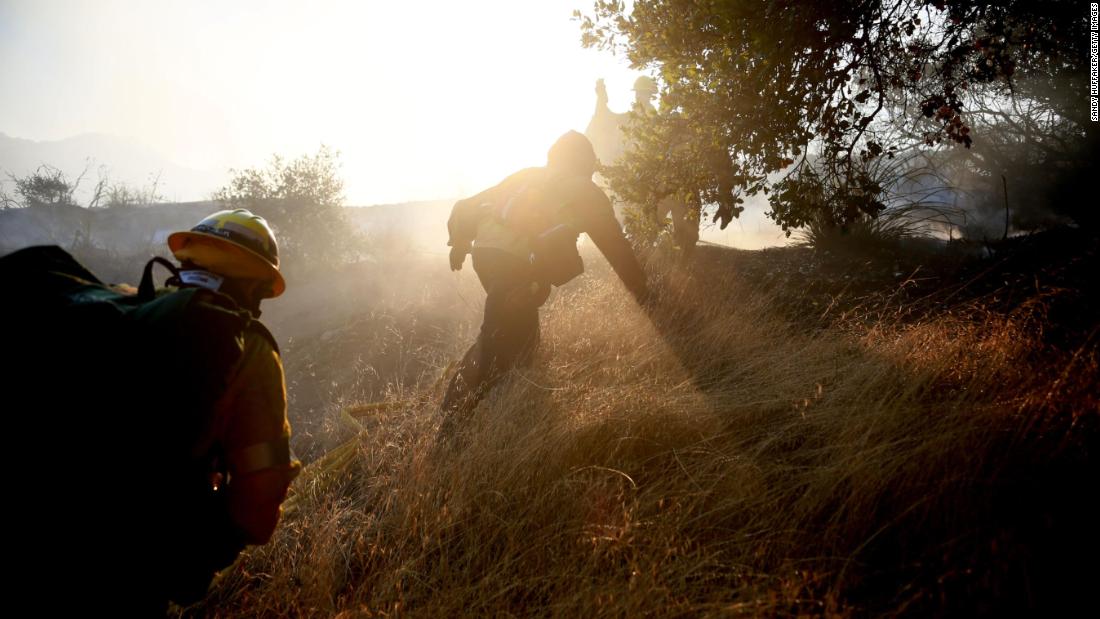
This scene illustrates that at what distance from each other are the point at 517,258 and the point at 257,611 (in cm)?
262

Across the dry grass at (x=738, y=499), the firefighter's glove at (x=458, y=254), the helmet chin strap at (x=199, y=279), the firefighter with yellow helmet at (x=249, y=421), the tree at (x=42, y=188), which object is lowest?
the dry grass at (x=738, y=499)

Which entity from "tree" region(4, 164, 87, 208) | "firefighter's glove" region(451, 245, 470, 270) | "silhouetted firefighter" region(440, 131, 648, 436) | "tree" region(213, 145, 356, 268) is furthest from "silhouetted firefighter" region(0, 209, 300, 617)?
"tree" region(4, 164, 87, 208)

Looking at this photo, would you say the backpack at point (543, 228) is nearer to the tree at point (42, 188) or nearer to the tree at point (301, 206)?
the tree at point (301, 206)

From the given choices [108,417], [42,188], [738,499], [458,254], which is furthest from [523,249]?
[42,188]

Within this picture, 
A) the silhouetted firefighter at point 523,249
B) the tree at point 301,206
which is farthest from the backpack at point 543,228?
the tree at point 301,206

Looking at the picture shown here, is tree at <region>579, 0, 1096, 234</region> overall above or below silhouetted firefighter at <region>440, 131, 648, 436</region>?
above

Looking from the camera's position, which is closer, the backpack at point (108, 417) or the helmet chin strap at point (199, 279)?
the backpack at point (108, 417)

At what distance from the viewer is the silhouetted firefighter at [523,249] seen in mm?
3619

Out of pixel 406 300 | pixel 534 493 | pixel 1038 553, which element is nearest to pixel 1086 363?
pixel 1038 553

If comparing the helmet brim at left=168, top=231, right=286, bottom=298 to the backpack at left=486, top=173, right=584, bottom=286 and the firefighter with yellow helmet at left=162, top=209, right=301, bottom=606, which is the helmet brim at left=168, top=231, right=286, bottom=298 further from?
the backpack at left=486, top=173, right=584, bottom=286

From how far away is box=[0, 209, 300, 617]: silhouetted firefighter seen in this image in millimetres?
1044

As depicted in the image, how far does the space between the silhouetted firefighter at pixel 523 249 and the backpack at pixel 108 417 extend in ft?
7.43

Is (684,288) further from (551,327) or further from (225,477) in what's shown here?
(225,477)

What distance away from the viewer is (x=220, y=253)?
5.26ft
